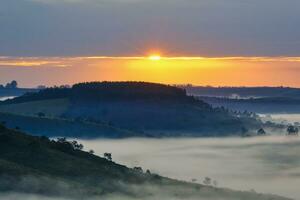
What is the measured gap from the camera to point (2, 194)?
649ft

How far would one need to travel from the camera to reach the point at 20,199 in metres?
195

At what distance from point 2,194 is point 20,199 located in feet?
18.8
